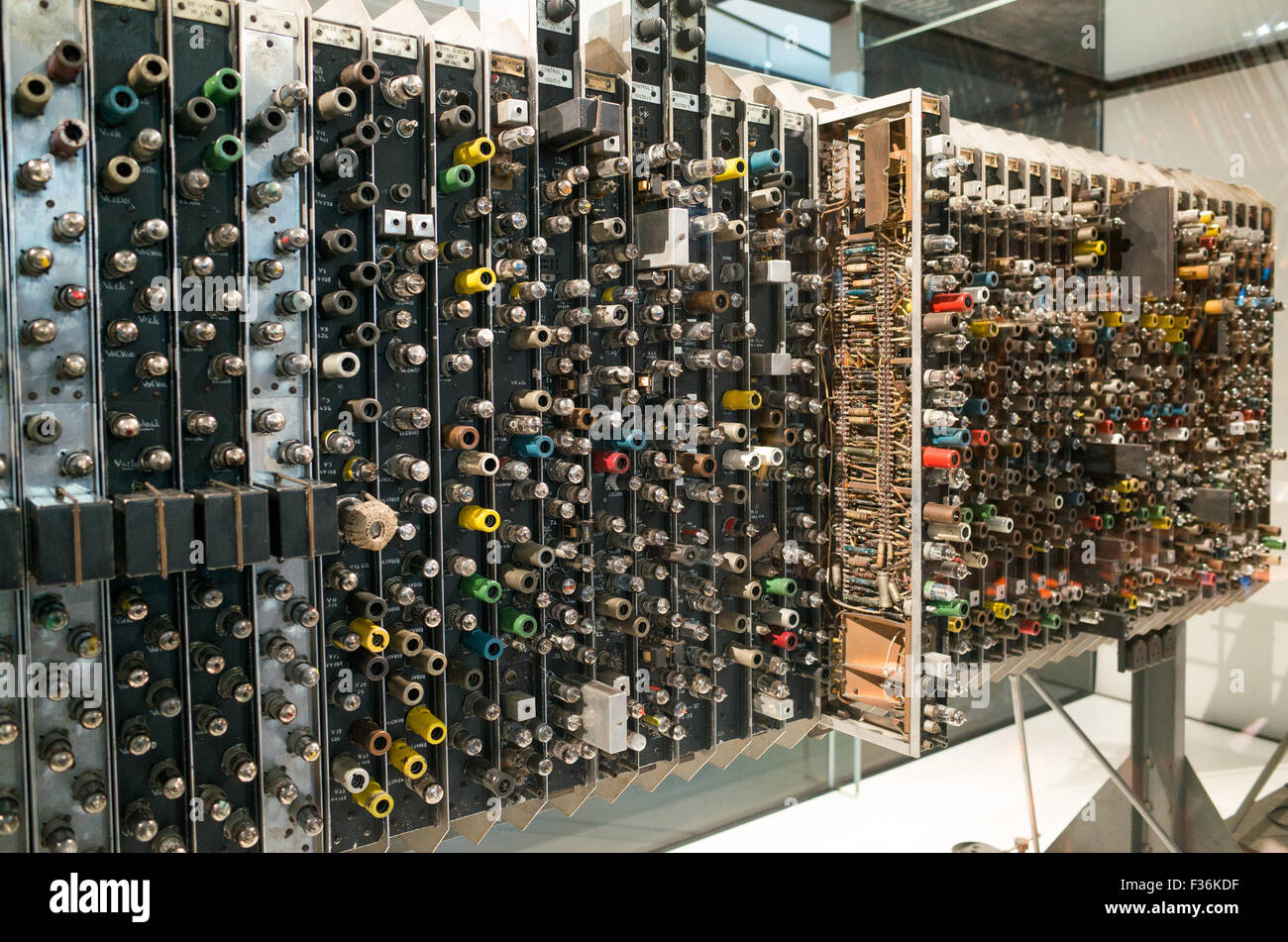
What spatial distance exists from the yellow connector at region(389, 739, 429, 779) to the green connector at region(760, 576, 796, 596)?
172 cm

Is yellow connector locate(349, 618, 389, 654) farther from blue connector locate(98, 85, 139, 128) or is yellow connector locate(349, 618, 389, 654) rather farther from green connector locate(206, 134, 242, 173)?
blue connector locate(98, 85, 139, 128)

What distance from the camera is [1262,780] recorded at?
22.2 ft

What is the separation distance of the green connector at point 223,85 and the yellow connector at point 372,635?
1.68 m

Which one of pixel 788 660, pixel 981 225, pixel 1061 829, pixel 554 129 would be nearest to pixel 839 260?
pixel 981 225

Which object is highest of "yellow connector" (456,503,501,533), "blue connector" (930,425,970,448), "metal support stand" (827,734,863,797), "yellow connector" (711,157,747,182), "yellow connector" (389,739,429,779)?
"yellow connector" (711,157,747,182)

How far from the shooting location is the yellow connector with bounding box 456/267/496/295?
3.23 m

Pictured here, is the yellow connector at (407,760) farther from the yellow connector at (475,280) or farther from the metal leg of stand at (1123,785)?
the metal leg of stand at (1123,785)

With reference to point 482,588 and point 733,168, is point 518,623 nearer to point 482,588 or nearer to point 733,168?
point 482,588

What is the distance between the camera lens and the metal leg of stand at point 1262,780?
6.69 m

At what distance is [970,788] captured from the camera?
7.34 meters

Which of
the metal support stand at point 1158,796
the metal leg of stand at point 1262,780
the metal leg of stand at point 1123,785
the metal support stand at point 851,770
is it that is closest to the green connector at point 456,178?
the metal leg of stand at point 1123,785

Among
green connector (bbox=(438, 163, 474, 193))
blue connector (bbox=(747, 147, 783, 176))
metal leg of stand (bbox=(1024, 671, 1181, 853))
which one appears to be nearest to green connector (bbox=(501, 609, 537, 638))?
green connector (bbox=(438, 163, 474, 193))

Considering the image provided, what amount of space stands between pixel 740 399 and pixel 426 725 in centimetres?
186

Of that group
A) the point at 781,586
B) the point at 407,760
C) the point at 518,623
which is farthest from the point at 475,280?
the point at 781,586
